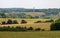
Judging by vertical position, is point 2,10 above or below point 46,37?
above

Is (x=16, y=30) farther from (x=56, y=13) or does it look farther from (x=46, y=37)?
(x=56, y=13)

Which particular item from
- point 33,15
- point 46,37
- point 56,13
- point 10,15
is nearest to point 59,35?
point 46,37

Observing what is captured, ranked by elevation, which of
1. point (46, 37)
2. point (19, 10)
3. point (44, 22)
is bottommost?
point (46, 37)

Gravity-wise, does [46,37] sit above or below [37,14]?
below

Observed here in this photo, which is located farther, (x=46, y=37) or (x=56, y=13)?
(x=56, y=13)

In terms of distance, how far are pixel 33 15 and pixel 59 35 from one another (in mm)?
679

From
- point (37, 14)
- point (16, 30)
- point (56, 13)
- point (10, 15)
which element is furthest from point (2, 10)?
point (56, 13)

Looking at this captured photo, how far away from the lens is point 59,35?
312 cm

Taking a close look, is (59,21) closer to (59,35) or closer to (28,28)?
(59,35)

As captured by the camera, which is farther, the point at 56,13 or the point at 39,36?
the point at 56,13

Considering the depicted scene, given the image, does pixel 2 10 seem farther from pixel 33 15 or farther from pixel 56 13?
pixel 56 13

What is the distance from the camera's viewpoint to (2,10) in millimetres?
3215

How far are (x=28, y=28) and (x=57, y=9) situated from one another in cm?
73

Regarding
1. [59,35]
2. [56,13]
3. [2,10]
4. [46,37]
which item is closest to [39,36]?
[46,37]
